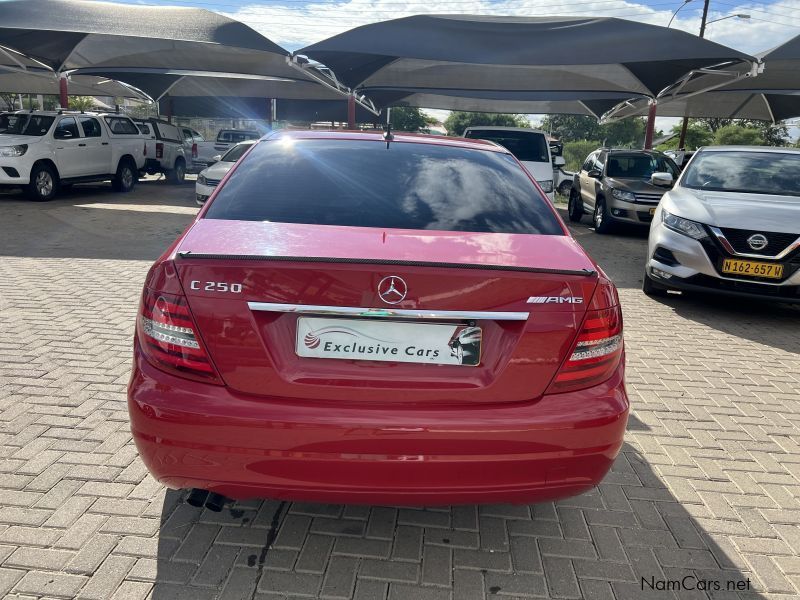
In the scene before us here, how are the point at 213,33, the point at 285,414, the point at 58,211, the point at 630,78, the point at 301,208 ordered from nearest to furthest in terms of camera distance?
the point at 285,414 → the point at 301,208 → the point at 58,211 → the point at 213,33 → the point at 630,78

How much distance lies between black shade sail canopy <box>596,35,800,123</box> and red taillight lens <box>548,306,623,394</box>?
15.2 m

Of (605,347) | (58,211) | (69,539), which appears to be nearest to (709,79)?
(58,211)

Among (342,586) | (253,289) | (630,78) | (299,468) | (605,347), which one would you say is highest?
(630,78)

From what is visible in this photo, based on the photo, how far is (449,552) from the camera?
8.34 feet

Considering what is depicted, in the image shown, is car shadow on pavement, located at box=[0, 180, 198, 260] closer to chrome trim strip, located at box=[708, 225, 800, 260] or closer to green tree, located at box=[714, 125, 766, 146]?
chrome trim strip, located at box=[708, 225, 800, 260]

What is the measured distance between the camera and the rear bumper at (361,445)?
2.06 m

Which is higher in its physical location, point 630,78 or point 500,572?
point 630,78

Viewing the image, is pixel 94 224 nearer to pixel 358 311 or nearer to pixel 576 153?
pixel 358 311

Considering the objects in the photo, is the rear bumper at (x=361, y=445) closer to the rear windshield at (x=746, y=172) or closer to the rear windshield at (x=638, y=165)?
the rear windshield at (x=746, y=172)

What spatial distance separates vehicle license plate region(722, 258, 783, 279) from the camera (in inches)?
232

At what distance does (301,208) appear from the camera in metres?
2.60

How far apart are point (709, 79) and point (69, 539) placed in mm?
17391

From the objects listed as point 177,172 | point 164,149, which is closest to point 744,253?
point 164,149

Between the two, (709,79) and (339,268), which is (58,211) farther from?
(709,79)
